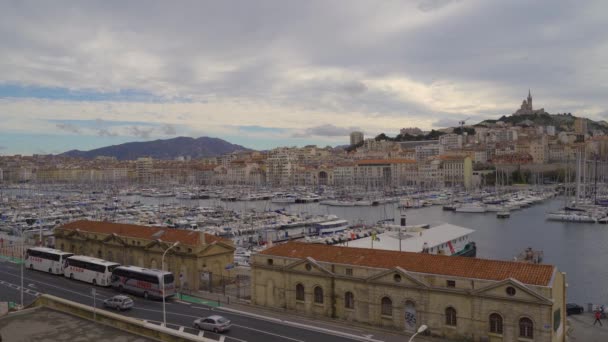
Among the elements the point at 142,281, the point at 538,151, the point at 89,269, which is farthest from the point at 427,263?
the point at 538,151

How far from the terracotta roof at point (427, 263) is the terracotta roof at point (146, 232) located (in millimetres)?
5071

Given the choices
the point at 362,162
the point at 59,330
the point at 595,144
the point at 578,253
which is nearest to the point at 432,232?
the point at 578,253

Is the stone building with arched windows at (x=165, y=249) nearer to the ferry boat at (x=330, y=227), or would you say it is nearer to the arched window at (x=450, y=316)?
the arched window at (x=450, y=316)

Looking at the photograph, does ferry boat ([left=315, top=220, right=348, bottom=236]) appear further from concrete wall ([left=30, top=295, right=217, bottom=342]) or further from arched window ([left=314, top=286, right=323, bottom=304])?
concrete wall ([left=30, top=295, right=217, bottom=342])

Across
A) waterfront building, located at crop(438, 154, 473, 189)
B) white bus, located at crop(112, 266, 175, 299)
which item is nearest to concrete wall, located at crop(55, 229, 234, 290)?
white bus, located at crop(112, 266, 175, 299)

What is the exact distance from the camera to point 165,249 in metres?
24.4

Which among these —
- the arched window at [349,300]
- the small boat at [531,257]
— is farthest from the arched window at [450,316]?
the small boat at [531,257]

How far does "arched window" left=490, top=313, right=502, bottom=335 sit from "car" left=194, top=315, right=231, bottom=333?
8658 millimetres

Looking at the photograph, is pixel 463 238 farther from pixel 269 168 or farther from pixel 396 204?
pixel 269 168

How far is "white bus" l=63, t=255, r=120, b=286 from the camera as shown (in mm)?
24109

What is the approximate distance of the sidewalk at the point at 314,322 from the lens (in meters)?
16.7

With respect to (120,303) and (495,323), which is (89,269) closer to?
(120,303)

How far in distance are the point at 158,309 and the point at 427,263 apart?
10.8m

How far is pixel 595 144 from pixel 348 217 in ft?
417
